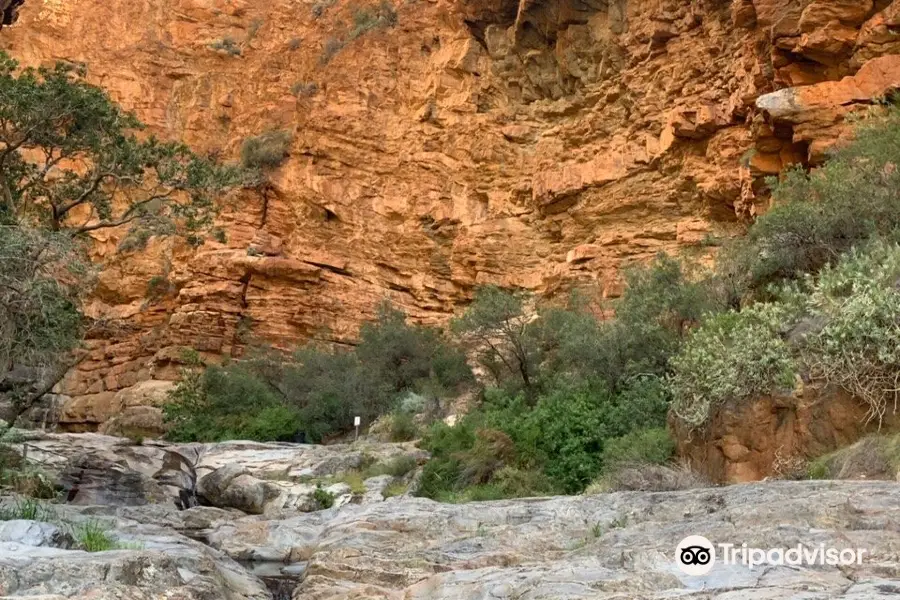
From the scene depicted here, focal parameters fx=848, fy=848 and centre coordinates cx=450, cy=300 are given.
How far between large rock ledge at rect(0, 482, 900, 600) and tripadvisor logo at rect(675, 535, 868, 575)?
0.24 feet

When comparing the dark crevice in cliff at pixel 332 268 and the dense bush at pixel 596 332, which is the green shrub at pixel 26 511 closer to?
the dense bush at pixel 596 332

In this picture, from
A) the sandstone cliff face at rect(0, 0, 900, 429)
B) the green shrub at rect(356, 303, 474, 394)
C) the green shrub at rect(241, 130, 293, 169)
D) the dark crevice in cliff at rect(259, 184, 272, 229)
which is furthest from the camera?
the green shrub at rect(241, 130, 293, 169)

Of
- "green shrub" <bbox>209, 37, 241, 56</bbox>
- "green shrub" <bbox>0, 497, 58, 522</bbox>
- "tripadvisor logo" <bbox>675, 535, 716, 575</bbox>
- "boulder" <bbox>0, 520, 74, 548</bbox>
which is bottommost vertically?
"green shrub" <bbox>0, 497, 58, 522</bbox>

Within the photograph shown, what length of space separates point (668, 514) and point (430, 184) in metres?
25.2

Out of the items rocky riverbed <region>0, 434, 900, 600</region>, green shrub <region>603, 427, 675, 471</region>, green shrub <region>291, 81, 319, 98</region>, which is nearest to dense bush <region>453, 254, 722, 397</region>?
green shrub <region>603, 427, 675, 471</region>

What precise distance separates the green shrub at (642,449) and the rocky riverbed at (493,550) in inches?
111

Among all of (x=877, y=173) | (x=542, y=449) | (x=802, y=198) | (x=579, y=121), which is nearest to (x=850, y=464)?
(x=542, y=449)

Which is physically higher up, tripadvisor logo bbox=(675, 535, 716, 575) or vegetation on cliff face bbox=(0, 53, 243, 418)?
vegetation on cliff face bbox=(0, 53, 243, 418)

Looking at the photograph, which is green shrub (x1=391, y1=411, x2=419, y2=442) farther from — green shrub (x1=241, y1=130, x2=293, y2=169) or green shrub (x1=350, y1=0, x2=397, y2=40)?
green shrub (x1=350, y1=0, x2=397, y2=40)

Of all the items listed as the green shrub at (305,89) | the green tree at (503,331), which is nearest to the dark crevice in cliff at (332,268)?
the green shrub at (305,89)

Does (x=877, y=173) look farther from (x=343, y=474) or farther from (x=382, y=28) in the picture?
(x=382, y=28)

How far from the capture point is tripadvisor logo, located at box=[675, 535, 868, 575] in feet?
16.4

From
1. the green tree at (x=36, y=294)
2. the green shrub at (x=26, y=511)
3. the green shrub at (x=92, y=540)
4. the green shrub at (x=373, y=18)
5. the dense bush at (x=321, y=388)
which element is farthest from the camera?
the green shrub at (x=373, y=18)

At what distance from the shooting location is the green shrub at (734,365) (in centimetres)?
1027
